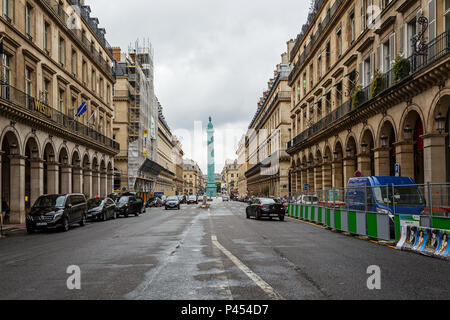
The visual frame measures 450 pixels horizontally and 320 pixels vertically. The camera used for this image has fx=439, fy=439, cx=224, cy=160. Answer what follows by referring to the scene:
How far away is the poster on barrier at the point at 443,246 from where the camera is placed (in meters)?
10.9

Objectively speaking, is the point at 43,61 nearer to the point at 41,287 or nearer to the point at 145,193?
the point at 41,287

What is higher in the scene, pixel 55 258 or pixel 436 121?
pixel 436 121

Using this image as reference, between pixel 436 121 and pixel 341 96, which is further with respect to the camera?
pixel 341 96

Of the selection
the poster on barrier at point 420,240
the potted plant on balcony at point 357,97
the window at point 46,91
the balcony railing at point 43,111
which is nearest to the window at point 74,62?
the balcony railing at point 43,111

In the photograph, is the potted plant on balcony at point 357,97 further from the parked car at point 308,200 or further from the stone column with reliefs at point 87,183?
the stone column with reliefs at point 87,183

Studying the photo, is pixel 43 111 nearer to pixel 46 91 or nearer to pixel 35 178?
pixel 46 91

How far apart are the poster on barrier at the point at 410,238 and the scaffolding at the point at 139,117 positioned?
54.4 metres

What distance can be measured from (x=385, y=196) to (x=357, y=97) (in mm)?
14308

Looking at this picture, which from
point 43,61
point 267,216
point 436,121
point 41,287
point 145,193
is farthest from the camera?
point 145,193

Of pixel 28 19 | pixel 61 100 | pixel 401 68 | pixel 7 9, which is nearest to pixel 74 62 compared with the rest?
pixel 61 100
